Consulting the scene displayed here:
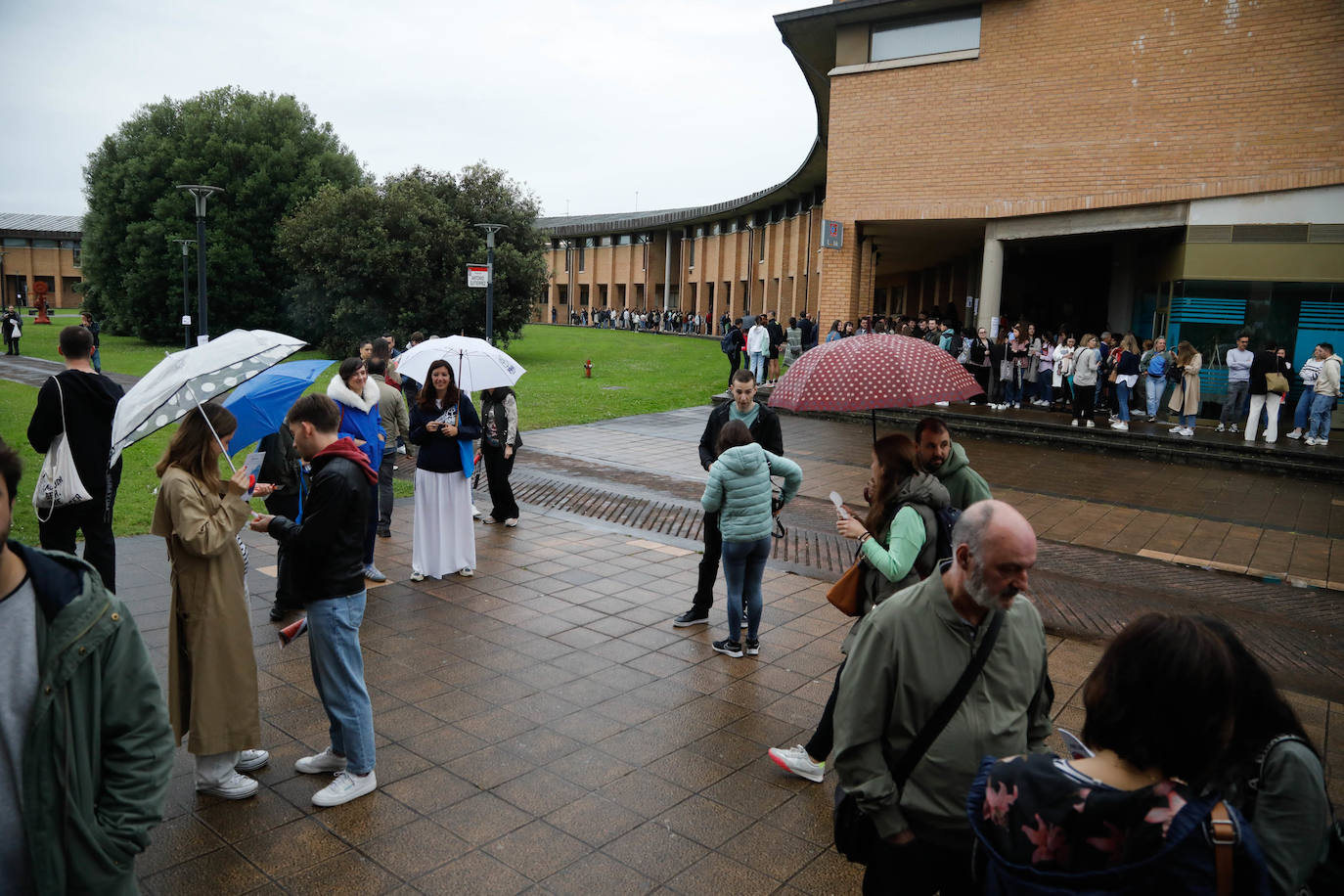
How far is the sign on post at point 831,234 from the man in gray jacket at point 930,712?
64.6 ft

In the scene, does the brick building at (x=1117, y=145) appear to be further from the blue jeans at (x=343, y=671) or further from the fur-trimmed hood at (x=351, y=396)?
the blue jeans at (x=343, y=671)

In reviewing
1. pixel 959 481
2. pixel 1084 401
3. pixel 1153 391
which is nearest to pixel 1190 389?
pixel 1153 391

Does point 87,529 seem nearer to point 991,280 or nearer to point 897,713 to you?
point 897,713

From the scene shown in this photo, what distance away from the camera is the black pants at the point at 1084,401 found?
17062 mm

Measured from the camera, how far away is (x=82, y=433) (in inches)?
223

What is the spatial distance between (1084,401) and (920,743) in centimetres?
1652

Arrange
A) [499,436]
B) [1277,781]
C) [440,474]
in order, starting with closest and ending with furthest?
[1277,781] < [440,474] < [499,436]

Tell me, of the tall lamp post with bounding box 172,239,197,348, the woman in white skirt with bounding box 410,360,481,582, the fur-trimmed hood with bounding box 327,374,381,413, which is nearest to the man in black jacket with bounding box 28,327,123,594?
the fur-trimmed hood with bounding box 327,374,381,413

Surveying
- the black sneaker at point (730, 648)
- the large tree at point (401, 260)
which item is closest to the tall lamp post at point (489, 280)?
the large tree at point (401, 260)

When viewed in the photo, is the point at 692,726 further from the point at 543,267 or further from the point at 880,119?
the point at 543,267

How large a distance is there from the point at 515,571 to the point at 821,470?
6647mm

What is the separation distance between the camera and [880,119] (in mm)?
20875

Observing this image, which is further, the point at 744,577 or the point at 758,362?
the point at 758,362

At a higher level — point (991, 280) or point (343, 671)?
point (991, 280)
